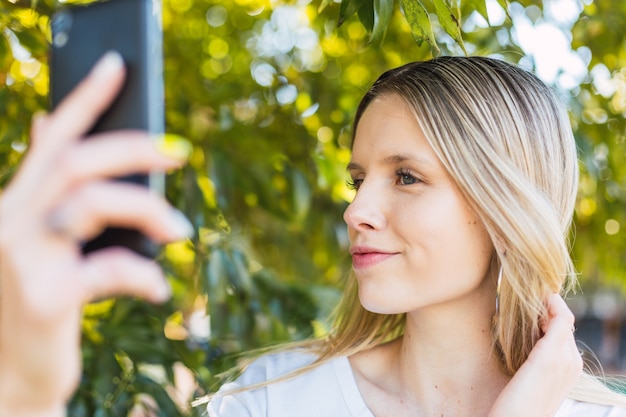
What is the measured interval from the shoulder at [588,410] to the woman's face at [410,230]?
12.9 inches

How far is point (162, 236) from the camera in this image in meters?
0.62

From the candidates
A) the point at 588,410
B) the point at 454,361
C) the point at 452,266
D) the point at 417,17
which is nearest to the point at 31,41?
the point at 417,17

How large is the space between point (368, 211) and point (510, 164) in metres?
0.30

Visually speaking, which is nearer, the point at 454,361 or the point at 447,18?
the point at 447,18

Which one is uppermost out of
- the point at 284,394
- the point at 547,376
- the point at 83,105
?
the point at 83,105

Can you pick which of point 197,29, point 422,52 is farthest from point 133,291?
point 197,29

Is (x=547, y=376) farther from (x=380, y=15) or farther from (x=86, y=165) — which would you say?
(x=86, y=165)

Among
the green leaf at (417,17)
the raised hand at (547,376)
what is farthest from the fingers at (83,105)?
the raised hand at (547,376)

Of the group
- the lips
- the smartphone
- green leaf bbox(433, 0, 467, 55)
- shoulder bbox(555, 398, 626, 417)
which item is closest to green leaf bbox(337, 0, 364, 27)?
green leaf bbox(433, 0, 467, 55)

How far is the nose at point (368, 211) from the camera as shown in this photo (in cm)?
154

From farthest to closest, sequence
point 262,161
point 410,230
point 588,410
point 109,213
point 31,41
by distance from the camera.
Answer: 1. point 262,161
2. point 31,41
3. point 588,410
4. point 410,230
5. point 109,213

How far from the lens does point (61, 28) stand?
28.6 inches

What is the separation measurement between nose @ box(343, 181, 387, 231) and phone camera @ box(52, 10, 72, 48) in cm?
89

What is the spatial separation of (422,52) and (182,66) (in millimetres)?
943
